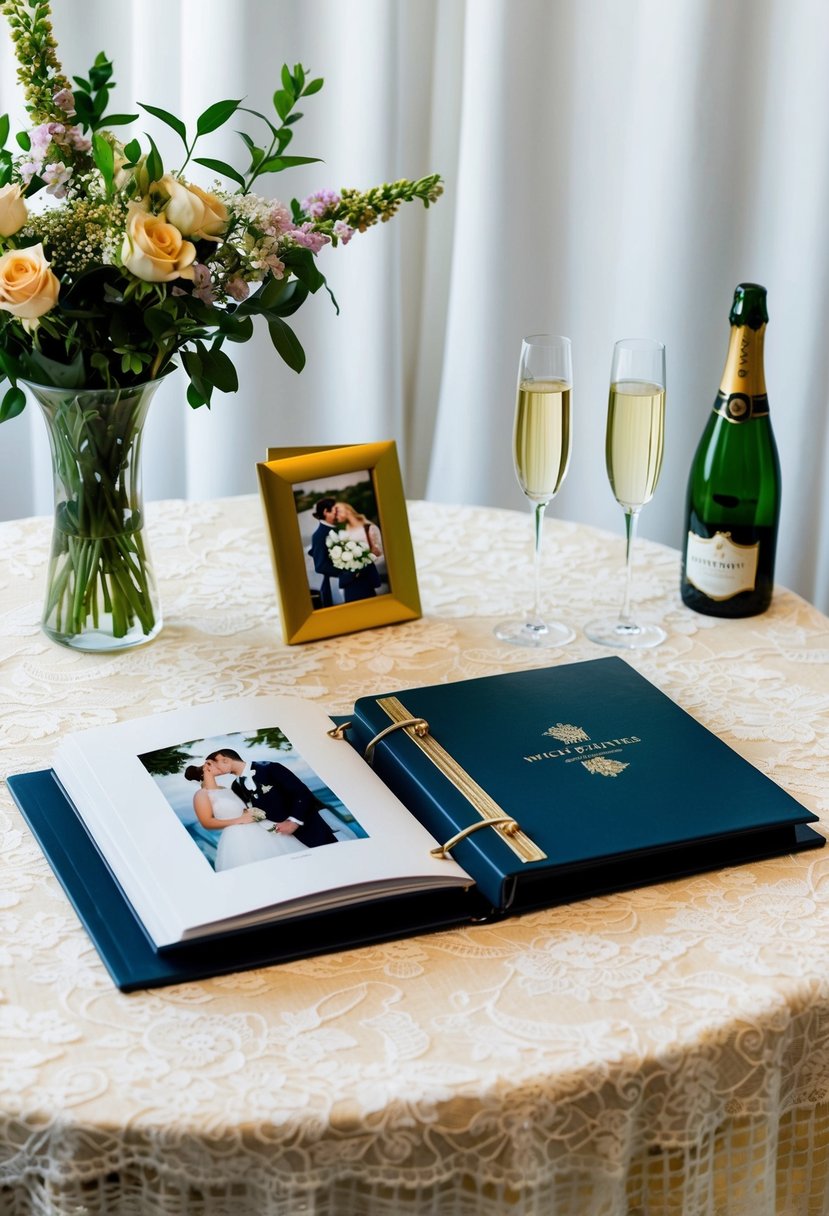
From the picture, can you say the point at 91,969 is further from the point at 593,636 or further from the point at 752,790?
the point at 593,636

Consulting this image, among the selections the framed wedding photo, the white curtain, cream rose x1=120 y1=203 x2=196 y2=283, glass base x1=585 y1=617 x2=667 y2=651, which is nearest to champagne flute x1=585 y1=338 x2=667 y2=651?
glass base x1=585 y1=617 x2=667 y2=651

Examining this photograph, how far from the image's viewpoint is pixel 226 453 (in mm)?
2477

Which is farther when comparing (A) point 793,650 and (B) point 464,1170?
(A) point 793,650

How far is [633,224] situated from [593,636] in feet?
4.07

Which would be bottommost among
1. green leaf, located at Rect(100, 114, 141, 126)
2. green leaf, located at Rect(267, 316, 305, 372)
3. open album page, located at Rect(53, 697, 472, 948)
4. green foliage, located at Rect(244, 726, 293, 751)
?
open album page, located at Rect(53, 697, 472, 948)

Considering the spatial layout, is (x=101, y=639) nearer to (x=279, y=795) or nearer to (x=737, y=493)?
(x=279, y=795)

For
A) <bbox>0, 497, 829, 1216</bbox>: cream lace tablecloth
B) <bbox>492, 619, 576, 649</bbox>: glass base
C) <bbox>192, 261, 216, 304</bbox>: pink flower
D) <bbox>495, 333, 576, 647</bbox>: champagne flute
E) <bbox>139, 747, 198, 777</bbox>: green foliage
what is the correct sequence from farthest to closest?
<bbox>492, 619, 576, 649</bbox>: glass base < <bbox>495, 333, 576, 647</bbox>: champagne flute < <bbox>192, 261, 216, 304</bbox>: pink flower < <bbox>139, 747, 198, 777</bbox>: green foliage < <bbox>0, 497, 829, 1216</bbox>: cream lace tablecloth

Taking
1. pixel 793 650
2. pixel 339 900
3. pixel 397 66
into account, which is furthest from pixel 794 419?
pixel 339 900

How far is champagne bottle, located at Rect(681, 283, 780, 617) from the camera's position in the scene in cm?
144

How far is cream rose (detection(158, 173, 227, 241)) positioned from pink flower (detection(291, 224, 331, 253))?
0.08m

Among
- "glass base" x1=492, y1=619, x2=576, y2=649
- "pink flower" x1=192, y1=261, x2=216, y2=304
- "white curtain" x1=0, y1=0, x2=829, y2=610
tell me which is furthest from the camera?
"white curtain" x1=0, y1=0, x2=829, y2=610

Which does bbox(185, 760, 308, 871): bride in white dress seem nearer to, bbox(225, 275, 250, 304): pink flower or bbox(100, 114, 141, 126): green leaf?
bbox(225, 275, 250, 304): pink flower

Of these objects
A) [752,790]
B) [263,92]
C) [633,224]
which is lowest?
[752,790]

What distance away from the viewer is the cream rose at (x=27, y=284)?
1.11 metres
